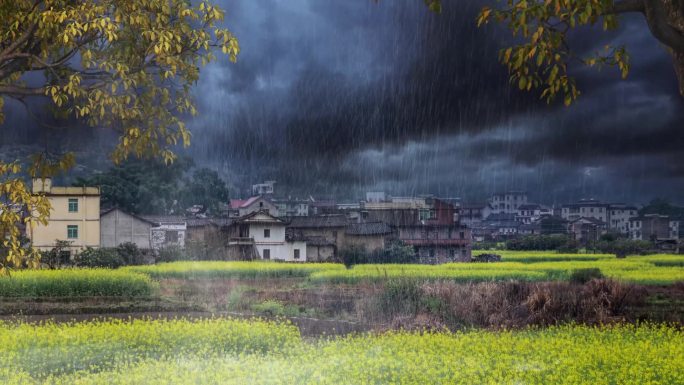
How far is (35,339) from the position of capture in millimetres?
8320

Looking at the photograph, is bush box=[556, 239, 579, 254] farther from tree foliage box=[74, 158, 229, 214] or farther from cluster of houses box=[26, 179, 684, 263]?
tree foliage box=[74, 158, 229, 214]

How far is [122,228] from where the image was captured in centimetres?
1043

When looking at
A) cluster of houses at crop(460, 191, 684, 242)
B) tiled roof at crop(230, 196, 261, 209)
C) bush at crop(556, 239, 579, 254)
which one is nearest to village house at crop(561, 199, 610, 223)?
cluster of houses at crop(460, 191, 684, 242)

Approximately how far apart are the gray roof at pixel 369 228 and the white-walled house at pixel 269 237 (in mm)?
1390

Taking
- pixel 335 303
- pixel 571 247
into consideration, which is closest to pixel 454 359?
pixel 335 303

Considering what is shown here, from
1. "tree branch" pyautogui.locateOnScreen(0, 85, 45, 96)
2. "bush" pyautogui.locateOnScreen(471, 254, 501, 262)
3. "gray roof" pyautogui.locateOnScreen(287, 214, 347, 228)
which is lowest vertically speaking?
"bush" pyautogui.locateOnScreen(471, 254, 501, 262)

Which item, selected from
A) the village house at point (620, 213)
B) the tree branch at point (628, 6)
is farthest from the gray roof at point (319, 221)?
the tree branch at point (628, 6)

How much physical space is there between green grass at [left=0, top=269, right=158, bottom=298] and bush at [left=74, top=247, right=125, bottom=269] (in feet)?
1.78

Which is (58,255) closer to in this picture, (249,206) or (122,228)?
(122,228)

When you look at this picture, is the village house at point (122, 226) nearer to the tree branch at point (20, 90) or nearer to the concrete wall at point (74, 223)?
the concrete wall at point (74, 223)

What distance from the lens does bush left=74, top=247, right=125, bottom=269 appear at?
1108cm

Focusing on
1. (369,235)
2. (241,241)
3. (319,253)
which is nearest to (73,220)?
(241,241)

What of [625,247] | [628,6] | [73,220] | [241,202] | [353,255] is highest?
[628,6]

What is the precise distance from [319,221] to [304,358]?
23.9ft
